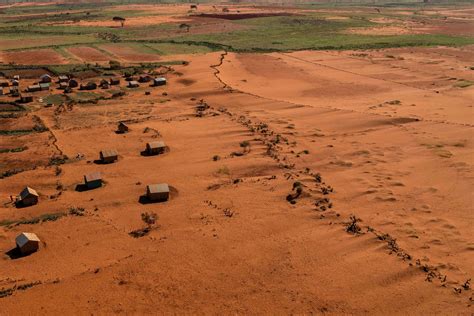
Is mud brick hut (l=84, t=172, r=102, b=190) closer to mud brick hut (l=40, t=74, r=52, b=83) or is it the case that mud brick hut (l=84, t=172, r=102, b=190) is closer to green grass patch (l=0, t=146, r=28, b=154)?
green grass patch (l=0, t=146, r=28, b=154)

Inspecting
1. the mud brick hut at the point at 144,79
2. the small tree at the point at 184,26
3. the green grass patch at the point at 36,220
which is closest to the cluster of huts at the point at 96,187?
the green grass patch at the point at 36,220

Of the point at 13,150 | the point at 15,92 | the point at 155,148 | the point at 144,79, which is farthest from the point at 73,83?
the point at 155,148

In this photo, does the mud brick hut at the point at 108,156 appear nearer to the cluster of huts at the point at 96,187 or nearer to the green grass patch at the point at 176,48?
the cluster of huts at the point at 96,187

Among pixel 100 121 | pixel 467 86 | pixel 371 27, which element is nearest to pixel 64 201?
pixel 100 121

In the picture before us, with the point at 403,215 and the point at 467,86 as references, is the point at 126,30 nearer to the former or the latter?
the point at 467,86

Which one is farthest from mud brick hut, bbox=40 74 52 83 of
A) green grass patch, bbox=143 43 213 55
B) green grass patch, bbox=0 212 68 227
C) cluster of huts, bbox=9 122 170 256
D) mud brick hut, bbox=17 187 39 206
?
green grass patch, bbox=0 212 68 227

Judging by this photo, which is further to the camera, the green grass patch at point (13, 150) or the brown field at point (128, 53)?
the brown field at point (128, 53)
